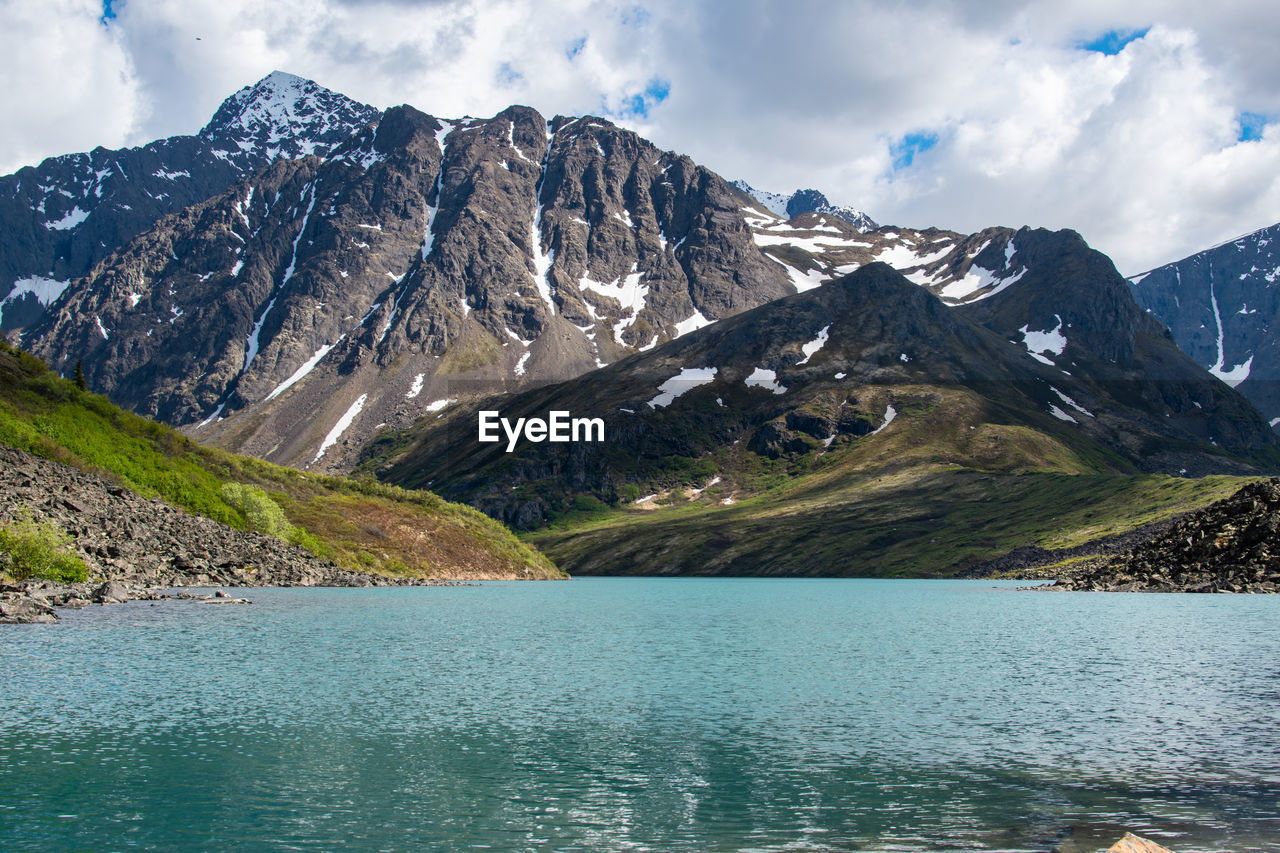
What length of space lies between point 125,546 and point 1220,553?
5760 inches

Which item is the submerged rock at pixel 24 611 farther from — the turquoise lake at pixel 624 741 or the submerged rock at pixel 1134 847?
the submerged rock at pixel 1134 847

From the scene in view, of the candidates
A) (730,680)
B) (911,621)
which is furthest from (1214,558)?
(730,680)

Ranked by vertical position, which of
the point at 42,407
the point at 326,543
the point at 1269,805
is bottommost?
the point at 1269,805

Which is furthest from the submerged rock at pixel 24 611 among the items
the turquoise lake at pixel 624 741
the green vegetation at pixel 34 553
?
the green vegetation at pixel 34 553

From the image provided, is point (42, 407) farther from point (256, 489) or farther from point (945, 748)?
point (945, 748)

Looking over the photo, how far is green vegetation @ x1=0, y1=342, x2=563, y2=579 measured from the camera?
131m

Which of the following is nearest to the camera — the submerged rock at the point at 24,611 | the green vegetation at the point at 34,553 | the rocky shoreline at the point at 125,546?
the submerged rock at the point at 24,611

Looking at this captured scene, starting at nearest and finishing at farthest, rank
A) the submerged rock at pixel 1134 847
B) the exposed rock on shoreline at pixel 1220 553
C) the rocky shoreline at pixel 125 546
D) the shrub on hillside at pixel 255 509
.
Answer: the submerged rock at pixel 1134 847
the rocky shoreline at pixel 125 546
the exposed rock on shoreline at pixel 1220 553
the shrub on hillside at pixel 255 509

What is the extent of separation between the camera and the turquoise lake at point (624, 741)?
2627cm

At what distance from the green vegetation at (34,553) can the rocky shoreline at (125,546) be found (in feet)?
5.03

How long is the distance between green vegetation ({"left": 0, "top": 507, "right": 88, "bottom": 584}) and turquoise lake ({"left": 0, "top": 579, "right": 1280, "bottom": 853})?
2044 cm

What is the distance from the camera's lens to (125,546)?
113m

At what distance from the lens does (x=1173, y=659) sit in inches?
2512

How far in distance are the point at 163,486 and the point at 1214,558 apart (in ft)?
496
